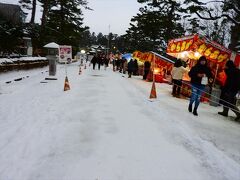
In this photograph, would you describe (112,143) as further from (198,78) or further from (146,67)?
(146,67)

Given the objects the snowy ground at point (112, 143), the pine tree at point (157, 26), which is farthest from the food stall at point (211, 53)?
the pine tree at point (157, 26)

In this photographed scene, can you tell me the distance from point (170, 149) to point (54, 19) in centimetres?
4070

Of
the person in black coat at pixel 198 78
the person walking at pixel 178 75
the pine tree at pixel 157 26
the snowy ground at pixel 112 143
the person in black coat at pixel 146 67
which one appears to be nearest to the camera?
the snowy ground at pixel 112 143

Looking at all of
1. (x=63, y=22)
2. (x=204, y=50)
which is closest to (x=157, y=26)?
(x=63, y=22)

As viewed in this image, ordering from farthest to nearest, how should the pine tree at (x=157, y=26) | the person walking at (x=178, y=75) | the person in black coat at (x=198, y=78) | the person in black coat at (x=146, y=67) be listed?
the pine tree at (x=157, y=26) < the person in black coat at (x=146, y=67) < the person walking at (x=178, y=75) < the person in black coat at (x=198, y=78)

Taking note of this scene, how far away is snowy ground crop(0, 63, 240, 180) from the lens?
4.79 meters

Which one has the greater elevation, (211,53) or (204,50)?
(204,50)

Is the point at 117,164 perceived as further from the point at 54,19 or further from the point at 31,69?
the point at 54,19

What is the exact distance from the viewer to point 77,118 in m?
8.16

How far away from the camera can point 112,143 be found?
6.11 metres

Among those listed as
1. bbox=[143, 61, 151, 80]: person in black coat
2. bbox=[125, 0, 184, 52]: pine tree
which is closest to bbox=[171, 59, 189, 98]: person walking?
→ bbox=[143, 61, 151, 80]: person in black coat

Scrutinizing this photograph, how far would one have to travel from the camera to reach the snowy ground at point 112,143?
4.79m

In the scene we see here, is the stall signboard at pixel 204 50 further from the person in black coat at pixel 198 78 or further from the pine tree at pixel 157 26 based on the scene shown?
the pine tree at pixel 157 26

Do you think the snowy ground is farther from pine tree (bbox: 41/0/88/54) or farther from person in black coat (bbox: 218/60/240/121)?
pine tree (bbox: 41/0/88/54)
